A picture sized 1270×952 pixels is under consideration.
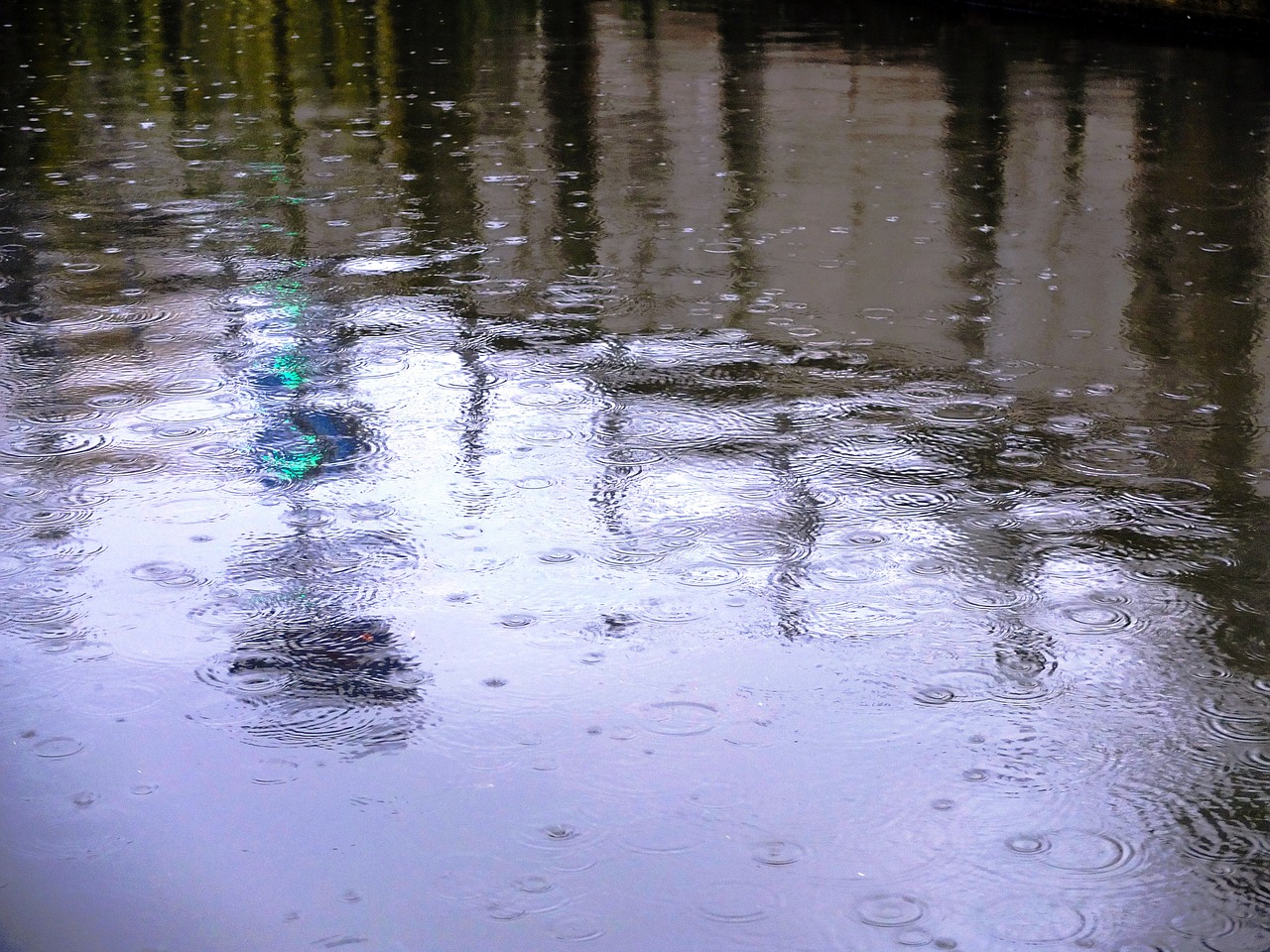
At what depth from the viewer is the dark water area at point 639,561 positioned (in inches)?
125

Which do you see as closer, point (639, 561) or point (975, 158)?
point (639, 561)

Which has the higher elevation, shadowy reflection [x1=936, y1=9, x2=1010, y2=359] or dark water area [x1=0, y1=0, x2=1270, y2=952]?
shadowy reflection [x1=936, y1=9, x2=1010, y2=359]

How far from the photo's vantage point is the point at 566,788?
11.3 ft

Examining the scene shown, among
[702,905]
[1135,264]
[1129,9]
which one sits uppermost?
[1129,9]

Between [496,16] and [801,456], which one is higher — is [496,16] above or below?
above

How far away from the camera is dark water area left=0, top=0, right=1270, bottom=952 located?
10.4 feet

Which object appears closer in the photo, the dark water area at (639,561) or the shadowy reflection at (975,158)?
the dark water area at (639,561)

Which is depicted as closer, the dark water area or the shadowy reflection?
the dark water area

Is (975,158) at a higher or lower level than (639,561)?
higher

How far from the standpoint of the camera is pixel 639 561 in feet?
15.1

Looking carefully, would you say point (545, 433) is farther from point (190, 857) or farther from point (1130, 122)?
point (1130, 122)

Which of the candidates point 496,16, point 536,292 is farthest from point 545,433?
point 496,16

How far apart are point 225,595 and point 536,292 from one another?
11.8ft

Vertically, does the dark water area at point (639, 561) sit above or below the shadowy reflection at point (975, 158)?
below
